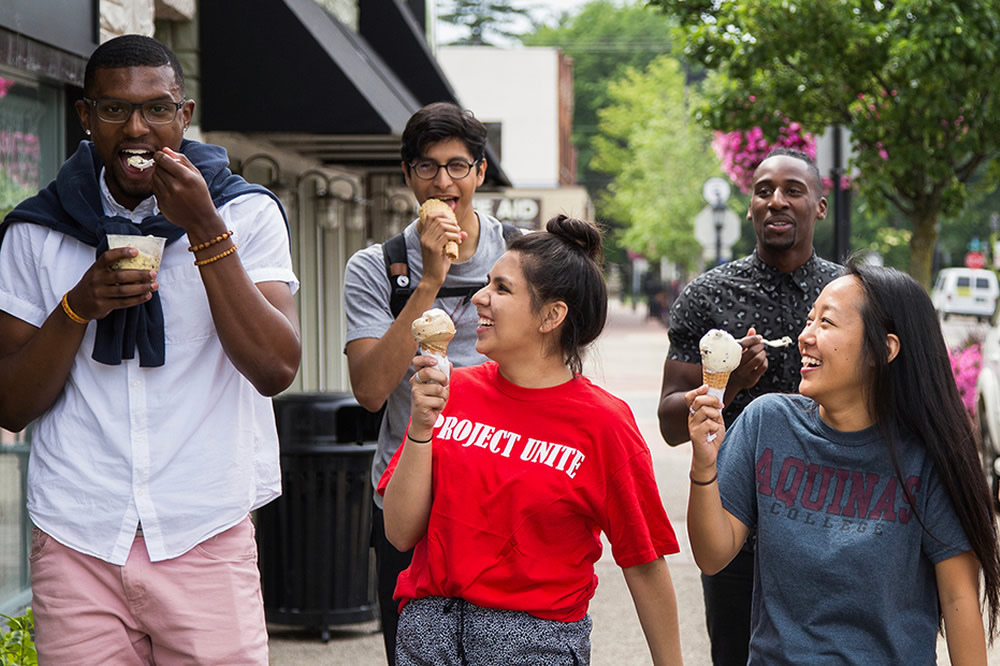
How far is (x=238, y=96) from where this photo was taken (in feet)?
23.7

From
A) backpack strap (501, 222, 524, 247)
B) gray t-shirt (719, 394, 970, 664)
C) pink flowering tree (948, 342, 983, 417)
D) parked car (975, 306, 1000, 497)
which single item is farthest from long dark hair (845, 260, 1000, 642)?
pink flowering tree (948, 342, 983, 417)

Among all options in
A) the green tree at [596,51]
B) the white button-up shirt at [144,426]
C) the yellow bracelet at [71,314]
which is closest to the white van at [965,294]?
the green tree at [596,51]

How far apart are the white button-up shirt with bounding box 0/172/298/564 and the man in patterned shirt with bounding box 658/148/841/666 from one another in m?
1.69

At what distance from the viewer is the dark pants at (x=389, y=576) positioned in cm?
377

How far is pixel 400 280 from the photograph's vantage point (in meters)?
3.89

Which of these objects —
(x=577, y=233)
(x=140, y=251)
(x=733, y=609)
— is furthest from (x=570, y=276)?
(x=733, y=609)

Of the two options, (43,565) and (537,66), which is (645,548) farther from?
(537,66)

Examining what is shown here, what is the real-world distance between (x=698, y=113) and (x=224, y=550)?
9136 mm

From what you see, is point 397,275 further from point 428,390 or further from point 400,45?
point 400,45

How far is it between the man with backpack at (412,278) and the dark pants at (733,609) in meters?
1.04

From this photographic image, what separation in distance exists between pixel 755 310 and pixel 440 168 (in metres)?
1.15

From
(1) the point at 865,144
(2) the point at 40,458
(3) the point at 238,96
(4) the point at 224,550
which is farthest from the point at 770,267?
(1) the point at 865,144

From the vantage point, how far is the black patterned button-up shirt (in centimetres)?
416

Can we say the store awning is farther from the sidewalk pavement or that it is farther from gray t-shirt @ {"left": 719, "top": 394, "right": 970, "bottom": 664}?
gray t-shirt @ {"left": 719, "top": 394, "right": 970, "bottom": 664}
